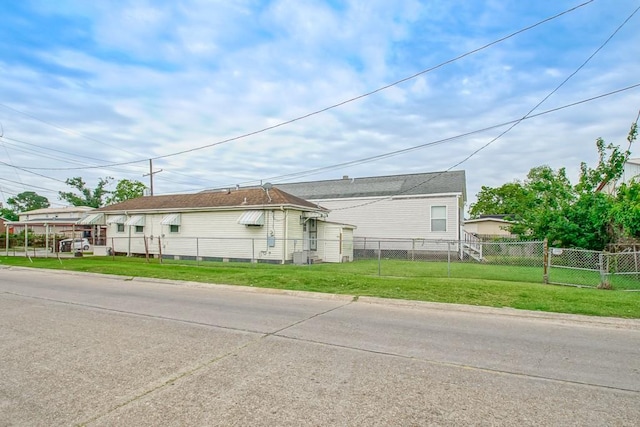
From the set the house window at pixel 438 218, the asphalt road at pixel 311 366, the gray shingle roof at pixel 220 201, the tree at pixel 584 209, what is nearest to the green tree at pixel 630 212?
the tree at pixel 584 209

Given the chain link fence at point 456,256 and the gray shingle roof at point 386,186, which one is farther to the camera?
the gray shingle roof at point 386,186

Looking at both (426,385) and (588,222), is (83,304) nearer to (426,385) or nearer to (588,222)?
(426,385)

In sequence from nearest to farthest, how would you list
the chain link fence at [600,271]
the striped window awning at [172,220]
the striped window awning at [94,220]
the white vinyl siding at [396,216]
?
the chain link fence at [600,271], the striped window awning at [172,220], the white vinyl siding at [396,216], the striped window awning at [94,220]

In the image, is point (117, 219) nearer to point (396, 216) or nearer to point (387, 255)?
point (387, 255)

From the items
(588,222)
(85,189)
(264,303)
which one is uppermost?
(85,189)

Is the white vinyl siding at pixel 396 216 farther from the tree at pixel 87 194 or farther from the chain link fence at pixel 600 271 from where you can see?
the tree at pixel 87 194

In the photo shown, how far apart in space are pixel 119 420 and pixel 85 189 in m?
73.2

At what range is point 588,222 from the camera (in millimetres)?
18125

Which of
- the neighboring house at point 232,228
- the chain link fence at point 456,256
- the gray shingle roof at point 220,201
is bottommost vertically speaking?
the chain link fence at point 456,256

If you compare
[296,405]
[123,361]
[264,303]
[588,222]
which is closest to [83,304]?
[264,303]

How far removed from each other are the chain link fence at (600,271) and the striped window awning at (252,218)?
12.5m

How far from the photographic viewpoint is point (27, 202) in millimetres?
85438

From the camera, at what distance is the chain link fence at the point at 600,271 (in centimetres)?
1153

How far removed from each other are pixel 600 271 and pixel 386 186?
15960mm
